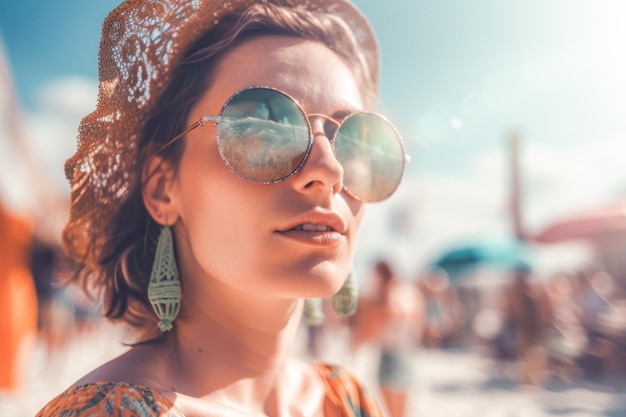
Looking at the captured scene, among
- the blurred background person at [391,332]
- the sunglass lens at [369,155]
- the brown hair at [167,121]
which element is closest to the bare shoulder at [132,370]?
the brown hair at [167,121]

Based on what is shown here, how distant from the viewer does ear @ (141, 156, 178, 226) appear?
1.23 metres

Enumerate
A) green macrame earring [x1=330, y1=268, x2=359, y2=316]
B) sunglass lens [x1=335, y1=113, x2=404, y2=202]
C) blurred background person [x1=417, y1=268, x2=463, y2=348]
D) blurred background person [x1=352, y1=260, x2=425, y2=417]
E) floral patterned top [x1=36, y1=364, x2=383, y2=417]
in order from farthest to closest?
1. blurred background person [x1=417, y1=268, x2=463, y2=348]
2. blurred background person [x1=352, y1=260, x2=425, y2=417]
3. green macrame earring [x1=330, y1=268, x2=359, y2=316]
4. sunglass lens [x1=335, y1=113, x2=404, y2=202]
5. floral patterned top [x1=36, y1=364, x2=383, y2=417]

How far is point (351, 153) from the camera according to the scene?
1.19m

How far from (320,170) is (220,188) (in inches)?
8.8

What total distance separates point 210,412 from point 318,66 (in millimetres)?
823

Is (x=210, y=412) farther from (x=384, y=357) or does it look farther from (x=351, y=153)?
(x=384, y=357)

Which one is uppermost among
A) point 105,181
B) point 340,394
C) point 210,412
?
point 105,181

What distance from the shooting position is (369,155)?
1.24m

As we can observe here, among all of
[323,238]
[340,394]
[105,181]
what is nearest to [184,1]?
[105,181]

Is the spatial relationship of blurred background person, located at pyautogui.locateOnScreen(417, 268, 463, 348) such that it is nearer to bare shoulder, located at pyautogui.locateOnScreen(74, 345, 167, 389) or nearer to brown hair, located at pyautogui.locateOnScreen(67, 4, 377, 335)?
brown hair, located at pyautogui.locateOnScreen(67, 4, 377, 335)

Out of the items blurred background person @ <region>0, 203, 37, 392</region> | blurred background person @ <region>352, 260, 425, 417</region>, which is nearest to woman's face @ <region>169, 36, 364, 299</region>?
blurred background person @ <region>0, 203, 37, 392</region>

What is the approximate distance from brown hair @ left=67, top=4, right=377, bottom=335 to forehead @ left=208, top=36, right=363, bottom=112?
0.03 m

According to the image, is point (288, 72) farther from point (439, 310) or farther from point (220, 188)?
point (439, 310)

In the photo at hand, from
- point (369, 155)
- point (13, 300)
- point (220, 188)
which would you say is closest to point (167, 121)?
point (220, 188)
